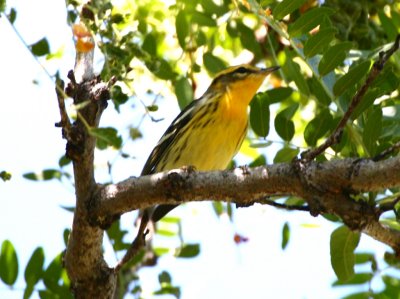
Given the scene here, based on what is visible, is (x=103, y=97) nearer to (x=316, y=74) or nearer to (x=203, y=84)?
(x=316, y=74)

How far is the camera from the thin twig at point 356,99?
2933mm

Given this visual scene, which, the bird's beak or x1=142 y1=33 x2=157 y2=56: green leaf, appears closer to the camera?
x1=142 y1=33 x2=157 y2=56: green leaf

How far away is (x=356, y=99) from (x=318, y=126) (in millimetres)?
818

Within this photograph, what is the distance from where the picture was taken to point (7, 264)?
4207 mm

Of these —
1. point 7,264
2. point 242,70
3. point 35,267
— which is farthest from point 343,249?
point 242,70

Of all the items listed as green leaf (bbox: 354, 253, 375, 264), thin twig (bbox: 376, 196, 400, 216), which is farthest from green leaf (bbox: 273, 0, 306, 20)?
green leaf (bbox: 354, 253, 375, 264)

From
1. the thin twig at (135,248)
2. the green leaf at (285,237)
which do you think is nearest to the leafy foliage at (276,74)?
the green leaf at (285,237)

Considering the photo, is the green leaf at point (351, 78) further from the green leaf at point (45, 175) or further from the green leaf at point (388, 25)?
the green leaf at point (45, 175)

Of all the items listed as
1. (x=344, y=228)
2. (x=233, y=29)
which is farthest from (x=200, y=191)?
(x=233, y=29)

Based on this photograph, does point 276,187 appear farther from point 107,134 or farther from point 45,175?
point 45,175

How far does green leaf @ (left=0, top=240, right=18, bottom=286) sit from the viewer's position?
13.8ft

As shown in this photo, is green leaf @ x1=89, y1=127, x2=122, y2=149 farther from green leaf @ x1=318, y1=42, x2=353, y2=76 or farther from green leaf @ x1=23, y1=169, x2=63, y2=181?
green leaf @ x1=23, y1=169, x2=63, y2=181

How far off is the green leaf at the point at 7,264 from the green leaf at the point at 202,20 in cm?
170

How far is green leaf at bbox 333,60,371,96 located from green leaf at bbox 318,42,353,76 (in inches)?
3.6
